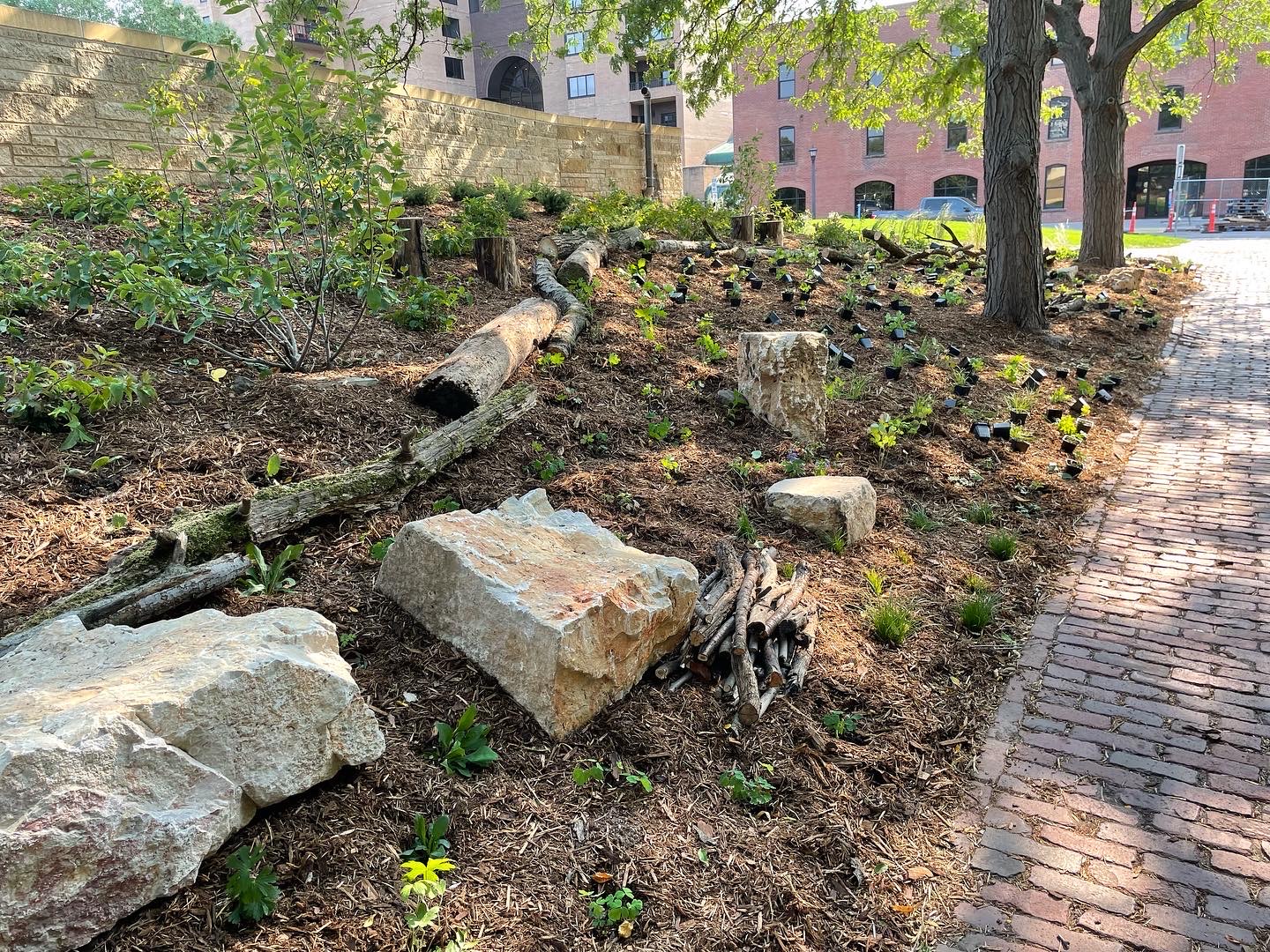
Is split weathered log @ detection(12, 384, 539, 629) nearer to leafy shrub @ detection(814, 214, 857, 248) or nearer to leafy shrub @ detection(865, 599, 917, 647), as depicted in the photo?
leafy shrub @ detection(865, 599, 917, 647)

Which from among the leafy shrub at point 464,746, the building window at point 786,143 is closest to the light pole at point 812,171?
the building window at point 786,143

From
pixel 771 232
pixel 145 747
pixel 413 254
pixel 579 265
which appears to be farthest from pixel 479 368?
pixel 771 232

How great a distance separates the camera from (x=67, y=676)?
229 centimetres

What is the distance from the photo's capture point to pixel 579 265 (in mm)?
8070

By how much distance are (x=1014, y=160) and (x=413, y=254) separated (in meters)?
6.67

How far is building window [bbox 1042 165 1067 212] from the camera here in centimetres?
3997

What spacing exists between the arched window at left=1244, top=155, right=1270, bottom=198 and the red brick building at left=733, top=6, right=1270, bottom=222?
1.7 inches

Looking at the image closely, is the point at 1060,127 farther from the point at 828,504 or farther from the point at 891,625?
the point at 891,625

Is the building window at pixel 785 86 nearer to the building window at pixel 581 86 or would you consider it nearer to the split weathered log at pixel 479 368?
the building window at pixel 581 86

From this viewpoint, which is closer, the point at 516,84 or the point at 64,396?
the point at 64,396

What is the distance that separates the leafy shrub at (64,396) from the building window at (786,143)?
45.5 meters

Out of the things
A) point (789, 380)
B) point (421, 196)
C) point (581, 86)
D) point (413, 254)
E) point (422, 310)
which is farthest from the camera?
point (581, 86)

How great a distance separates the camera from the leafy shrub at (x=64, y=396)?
12.8ft

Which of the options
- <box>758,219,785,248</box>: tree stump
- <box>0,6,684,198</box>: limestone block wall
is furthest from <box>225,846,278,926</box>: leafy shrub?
<box>758,219,785,248</box>: tree stump
